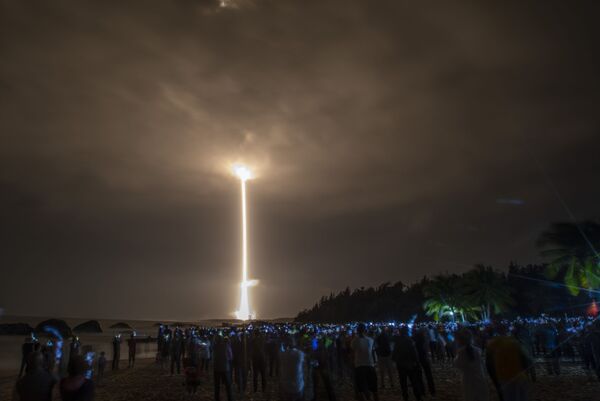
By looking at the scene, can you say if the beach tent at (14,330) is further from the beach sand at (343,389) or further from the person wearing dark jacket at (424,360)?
the person wearing dark jacket at (424,360)

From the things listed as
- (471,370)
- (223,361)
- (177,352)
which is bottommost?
(177,352)

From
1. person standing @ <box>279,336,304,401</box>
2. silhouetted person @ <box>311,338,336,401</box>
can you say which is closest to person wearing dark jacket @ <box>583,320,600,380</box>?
silhouetted person @ <box>311,338,336,401</box>

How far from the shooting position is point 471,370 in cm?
751

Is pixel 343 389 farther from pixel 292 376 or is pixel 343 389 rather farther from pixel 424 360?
pixel 292 376

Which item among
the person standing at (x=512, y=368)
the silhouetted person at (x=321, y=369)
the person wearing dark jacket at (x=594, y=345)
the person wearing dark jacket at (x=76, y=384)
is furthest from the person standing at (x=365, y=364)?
the person wearing dark jacket at (x=594, y=345)

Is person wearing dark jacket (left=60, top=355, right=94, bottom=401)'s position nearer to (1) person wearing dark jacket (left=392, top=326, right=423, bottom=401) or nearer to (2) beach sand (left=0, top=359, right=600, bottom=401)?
(1) person wearing dark jacket (left=392, top=326, right=423, bottom=401)

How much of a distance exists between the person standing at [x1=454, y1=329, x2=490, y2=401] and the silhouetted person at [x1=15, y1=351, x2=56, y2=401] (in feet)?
23.1

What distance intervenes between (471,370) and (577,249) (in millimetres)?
39823

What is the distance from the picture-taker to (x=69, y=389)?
5.49 metres

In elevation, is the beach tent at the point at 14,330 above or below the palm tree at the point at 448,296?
below

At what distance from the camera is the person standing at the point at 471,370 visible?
739 cm

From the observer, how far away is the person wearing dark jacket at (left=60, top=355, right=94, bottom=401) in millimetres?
5488

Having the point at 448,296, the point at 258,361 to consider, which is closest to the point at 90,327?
the point at 448,296

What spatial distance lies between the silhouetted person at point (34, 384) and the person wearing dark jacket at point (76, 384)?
0.68 meters
